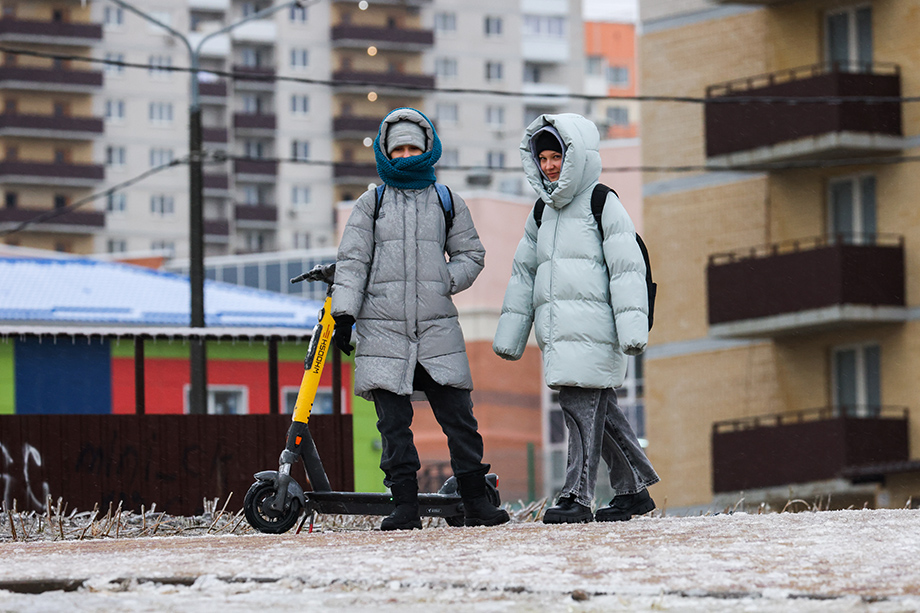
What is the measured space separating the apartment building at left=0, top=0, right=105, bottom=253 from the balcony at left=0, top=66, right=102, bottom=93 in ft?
0.17

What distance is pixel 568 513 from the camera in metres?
9.55

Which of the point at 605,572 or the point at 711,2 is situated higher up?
the point at 711,2

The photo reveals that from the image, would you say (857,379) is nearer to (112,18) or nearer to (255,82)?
(255,82)

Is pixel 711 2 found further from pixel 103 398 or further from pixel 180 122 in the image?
pixel 180 122

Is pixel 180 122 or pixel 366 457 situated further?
pixel 180 122

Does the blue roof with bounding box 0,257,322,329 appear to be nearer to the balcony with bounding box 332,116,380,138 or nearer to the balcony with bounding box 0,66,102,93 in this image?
the balcony with bounding box 0,66,102,93

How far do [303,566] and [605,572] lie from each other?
1.13 meters

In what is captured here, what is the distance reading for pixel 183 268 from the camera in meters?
75.4

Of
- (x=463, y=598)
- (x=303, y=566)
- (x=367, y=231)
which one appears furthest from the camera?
(x=367, y=231)

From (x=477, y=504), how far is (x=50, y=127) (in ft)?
320

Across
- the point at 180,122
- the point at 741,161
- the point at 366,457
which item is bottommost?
the point at 366,457

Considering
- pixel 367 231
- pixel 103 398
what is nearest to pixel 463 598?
pixel 367 231

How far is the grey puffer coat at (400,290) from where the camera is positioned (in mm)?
9648

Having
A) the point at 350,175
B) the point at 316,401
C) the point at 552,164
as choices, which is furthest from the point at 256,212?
the point at 552,164
